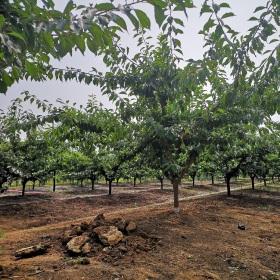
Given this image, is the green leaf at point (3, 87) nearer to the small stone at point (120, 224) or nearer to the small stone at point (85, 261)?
the small stone at point (85, 261)

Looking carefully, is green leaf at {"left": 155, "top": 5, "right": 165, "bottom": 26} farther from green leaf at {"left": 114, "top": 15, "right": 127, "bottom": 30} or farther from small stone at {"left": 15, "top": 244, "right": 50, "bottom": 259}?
small stone at {"left": 15, "top": 244, "right": 50, "bottom": 259}

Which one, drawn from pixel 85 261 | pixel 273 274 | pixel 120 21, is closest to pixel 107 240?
pixel 85 261

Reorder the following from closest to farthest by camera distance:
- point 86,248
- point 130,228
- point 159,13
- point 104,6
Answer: point 104,6
point 159,13
point 86,248
point 130,228

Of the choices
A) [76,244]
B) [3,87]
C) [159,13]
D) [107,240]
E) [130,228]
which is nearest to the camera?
[159,13]

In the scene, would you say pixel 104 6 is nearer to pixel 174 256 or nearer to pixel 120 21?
pixel 120 21

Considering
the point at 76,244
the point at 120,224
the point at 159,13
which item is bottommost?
the point at 76,244

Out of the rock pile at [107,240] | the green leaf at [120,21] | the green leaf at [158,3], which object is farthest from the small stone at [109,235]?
the green leaf at [158,3]

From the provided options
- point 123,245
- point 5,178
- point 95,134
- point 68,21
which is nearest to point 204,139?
point 95,134

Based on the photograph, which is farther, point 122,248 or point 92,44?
point 122,248

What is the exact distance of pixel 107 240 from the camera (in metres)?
4.46

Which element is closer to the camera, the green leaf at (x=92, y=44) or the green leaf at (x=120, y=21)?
the green leaf at (x=120, y=21)

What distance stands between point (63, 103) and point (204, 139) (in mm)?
3838

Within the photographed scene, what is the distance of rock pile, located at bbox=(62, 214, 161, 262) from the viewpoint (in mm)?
4215

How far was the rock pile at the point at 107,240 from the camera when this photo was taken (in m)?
4.21
